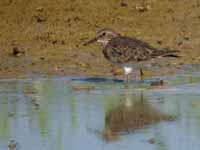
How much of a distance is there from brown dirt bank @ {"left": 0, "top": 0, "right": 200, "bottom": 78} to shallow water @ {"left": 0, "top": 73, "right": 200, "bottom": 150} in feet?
2.98

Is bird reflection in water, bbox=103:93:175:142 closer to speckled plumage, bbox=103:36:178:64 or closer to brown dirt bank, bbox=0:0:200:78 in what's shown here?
speckled plumage, bbox=103:36:178:64

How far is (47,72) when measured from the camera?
1254 centimetres

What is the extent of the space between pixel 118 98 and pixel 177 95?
25.7 inches

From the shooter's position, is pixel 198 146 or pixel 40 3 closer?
pixel 198 146

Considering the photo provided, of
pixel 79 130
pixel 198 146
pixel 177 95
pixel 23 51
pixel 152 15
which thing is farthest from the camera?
pixel 152 15

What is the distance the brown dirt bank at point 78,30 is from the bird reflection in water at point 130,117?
2326mm

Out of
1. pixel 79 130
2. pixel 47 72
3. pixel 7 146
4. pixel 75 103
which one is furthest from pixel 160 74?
pixel 7 146


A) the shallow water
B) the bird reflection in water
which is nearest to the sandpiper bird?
the shallow water

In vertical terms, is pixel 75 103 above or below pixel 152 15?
below

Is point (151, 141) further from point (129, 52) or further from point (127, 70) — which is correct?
point (129, 52)

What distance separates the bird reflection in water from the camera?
9023mm

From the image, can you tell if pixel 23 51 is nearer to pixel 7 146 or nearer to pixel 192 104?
pixel 192 104

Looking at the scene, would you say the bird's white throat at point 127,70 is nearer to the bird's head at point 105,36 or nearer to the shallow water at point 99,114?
the shallow water at point 99,114

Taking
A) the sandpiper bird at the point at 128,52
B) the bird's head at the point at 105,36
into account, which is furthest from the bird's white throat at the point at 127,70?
the bird's head at the point at 105,36
